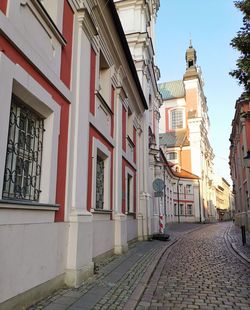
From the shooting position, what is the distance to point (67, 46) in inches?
250

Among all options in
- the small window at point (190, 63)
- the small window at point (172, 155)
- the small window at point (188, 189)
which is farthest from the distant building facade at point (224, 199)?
the small window at point (188, 189)

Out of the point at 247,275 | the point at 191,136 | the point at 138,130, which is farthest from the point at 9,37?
the point at 191,136

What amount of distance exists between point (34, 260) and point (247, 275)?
4890 mm

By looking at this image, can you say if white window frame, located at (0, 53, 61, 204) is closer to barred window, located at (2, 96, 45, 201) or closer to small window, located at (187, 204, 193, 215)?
barred window, located at (2, 96, 45, 201)

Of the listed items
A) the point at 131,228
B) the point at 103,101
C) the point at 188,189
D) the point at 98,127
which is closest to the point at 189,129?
the point at 188,189

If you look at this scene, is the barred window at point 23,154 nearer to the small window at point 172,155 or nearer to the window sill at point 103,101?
the window sill at point 103,101

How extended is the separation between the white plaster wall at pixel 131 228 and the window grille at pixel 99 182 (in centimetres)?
393

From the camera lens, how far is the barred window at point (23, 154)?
176 inches

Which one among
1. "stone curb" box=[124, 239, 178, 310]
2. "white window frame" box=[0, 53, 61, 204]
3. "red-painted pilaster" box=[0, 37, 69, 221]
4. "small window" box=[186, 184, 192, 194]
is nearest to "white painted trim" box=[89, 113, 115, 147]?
"red-painted pilaster" box=[0, 37, 69, 221]

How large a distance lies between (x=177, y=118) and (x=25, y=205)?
A: 5330cm

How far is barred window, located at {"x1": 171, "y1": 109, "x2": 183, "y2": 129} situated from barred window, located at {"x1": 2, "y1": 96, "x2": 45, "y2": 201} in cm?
5124

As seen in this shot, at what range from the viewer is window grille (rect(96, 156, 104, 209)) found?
8573 mm

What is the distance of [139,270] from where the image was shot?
24.5ft

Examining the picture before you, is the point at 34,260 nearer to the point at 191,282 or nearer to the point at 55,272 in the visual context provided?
the point at 55,272
